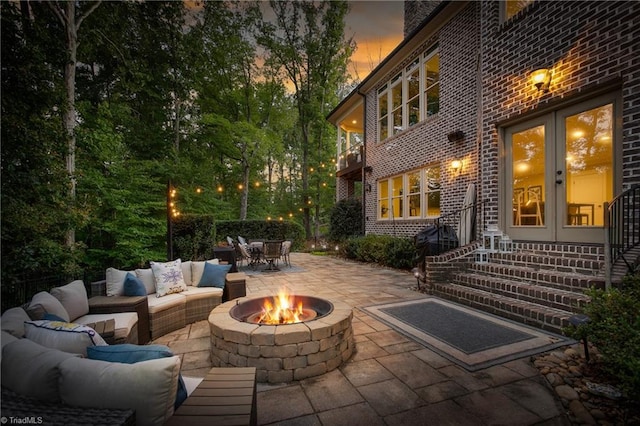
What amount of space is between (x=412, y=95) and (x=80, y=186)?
10430mm

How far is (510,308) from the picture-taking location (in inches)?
167

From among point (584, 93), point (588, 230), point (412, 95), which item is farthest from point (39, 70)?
Result: point (412, 95)

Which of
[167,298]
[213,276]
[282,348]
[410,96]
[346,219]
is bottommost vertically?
[282,348]

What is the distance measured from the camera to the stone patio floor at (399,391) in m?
2.15

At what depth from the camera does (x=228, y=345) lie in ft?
9.59

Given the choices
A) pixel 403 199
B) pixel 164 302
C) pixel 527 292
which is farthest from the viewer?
pixel 403 199

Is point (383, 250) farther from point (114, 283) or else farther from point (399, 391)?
point (114, 283)

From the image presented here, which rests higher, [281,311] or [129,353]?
[129,353]

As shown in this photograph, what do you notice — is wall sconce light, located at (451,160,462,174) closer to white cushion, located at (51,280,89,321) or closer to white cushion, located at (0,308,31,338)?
white cushion, located at (51,280,89,321)

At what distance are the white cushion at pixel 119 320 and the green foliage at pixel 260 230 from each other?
38.7 ft

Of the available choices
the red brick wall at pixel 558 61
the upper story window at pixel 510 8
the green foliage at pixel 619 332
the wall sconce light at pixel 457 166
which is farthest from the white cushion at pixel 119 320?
the upper story window at pixel 510 8

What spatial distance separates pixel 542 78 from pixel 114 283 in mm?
7669

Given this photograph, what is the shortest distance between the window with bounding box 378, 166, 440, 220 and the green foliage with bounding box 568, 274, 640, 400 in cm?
641

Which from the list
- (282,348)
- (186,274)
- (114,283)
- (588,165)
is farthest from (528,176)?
(114,283)
